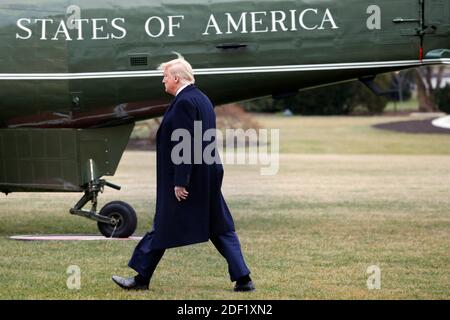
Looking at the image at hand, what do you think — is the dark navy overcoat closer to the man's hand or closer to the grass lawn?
the man's hand

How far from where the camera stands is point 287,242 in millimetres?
11836

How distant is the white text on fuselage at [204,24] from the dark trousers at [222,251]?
3.73 m

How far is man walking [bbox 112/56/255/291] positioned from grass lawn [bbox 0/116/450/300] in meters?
0.34

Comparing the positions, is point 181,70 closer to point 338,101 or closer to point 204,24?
point 204,24

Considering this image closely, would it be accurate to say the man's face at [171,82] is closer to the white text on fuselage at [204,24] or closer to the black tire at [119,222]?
the white text on fuselage at [204,24]

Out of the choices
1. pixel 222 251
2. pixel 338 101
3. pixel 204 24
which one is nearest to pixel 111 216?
pixel 204 24

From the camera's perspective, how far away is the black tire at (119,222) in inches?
475

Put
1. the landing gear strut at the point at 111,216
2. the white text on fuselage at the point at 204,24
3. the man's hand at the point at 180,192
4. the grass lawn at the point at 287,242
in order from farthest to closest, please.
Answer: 1. the landing gear strut at the point at 111,216
2. the white text on fuselage at the point at 204,24
3. the grass lawn at the point at 287,242
4. the man's hand at the point at 180,192

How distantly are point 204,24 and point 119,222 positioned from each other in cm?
233

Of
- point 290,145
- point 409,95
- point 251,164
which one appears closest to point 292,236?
point 251,164

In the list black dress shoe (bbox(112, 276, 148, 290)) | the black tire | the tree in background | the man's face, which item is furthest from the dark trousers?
the tree in background

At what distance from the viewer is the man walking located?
8391 millimetres

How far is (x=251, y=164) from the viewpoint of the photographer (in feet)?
90.4

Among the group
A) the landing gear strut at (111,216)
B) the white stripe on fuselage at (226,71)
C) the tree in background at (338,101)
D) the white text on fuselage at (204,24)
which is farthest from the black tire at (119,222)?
the tree in background at (338,101)
